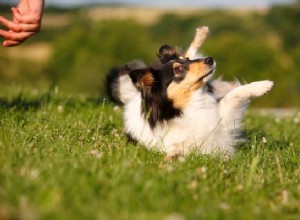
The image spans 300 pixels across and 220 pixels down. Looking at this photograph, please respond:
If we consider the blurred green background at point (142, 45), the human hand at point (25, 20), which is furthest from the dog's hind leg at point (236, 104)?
the blurred green background at point (142, 45)

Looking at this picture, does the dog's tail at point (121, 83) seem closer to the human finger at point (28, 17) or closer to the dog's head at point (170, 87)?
the dog's head at point (170, 87)

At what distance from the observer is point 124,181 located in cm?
340

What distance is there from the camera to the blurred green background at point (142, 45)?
56566 mm

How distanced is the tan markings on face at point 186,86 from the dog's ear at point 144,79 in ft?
0.74

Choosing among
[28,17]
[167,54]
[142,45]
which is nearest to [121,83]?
[167,54]

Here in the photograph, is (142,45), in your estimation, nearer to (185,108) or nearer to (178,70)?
(178,70)

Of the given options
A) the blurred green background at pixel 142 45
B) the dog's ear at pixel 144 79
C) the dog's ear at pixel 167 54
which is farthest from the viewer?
the blurred green background at pixel 142 45

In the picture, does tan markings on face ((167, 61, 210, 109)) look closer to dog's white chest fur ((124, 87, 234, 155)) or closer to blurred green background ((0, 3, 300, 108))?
dog's white chest fur ((124, 87, 234, 155))

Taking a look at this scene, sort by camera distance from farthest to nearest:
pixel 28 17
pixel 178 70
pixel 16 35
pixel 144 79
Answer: pixel 178 70 → pixel 144 79 → pixel 16 35 → pixel 28 17

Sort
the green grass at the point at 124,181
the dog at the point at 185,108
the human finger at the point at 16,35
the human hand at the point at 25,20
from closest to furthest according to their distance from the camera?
the green grass at the point at 124,181
the human hand at the point at 25,20
the human finger at the point at 16,35
the dog at the point at 185,108

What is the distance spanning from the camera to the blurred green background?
56.6 metres

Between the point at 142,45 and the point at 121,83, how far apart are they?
62282 millimetres

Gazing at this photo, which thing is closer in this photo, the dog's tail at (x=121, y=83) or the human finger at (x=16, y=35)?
the human finger at (x=16, y=35)

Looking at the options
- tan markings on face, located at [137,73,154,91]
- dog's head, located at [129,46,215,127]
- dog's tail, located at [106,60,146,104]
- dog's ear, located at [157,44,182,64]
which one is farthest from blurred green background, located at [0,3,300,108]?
tan markings on face, located at [137,73,154,91]
